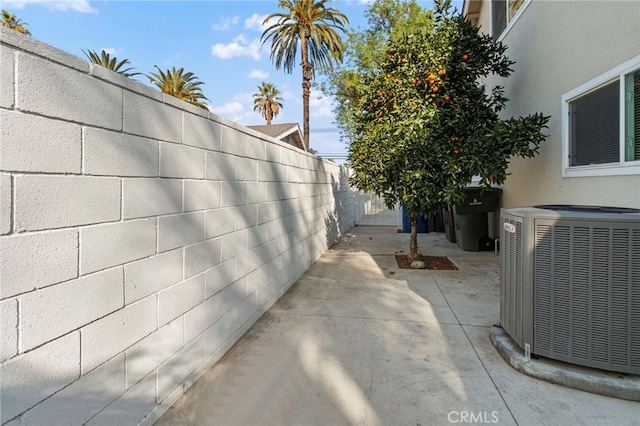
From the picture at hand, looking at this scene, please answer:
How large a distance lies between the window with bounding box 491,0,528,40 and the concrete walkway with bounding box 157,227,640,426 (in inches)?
209

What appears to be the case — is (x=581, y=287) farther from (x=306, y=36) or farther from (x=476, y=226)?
(x=306, y=36)

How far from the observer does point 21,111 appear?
1.30m

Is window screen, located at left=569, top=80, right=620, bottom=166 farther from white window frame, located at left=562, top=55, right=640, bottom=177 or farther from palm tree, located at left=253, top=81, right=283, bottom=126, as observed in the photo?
palm tree, located at left=253, top=81, right=283, bottom=126

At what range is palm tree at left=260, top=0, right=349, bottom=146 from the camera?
39.0ft

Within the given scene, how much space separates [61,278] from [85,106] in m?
0.81

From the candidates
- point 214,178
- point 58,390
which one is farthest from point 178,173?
point 58,390

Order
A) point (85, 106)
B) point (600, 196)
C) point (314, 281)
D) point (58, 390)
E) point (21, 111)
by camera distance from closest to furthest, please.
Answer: point (21, 111) → point (58, 390) → point (85, 106) → point (600, 196) → point (314, 281)

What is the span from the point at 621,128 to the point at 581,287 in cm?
202

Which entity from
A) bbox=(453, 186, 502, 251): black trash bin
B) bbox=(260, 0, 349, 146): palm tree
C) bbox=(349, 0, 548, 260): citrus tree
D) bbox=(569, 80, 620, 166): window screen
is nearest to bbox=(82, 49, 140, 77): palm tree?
bbox=(260, 0, 349, 146): palm tree

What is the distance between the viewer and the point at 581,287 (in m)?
2.34

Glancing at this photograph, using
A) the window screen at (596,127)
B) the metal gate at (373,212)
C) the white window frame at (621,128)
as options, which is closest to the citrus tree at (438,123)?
the white window frame at (621,128)

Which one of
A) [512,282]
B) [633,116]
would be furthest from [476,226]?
[512,282]

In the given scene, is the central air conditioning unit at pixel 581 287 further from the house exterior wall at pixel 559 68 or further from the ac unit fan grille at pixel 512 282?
the house exterior wall at pixel 559 68

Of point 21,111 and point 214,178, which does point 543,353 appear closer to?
point 214,178
